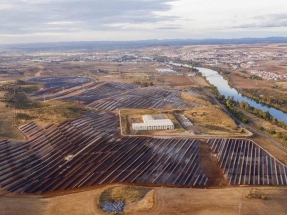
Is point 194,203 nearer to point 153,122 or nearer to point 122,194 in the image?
point 122,194

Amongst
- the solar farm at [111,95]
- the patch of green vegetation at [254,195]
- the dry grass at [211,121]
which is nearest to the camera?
the patch of green vegetation at [254,195]

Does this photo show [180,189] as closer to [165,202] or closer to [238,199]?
[165,202]

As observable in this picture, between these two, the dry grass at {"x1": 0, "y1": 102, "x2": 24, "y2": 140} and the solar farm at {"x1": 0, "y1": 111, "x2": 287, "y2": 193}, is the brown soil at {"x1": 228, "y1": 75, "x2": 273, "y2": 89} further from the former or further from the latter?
the dry grass at {"x1": 0, "y1": 102, "x2": 24, "y2": 140}

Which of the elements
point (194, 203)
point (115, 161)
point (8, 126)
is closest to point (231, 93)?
point (115, 161)

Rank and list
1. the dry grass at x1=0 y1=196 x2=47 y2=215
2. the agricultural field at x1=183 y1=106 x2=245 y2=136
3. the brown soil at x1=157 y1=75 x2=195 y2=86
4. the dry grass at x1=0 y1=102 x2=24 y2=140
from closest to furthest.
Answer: the dry grass at x1=0 y1=196 x2=47 y2=215, the dry grass at x1=0 y1=102 x2=24 y2=140, the agricultural field at x1=183 y1=106 x2=245 y2=136, the brown soil at x1=157 y1=75 x2=195 y2=86

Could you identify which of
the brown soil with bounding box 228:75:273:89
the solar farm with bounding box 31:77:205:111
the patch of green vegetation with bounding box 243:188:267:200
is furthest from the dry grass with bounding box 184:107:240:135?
the brown soil with bounding box 228:75:273:89

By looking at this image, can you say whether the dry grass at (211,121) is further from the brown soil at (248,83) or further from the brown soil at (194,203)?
the brown soil at (248,83)

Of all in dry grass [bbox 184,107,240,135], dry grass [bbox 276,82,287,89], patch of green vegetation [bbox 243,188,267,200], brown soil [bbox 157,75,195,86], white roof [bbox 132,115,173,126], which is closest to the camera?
patch of green vegetation [bbox 243,188,267,200]

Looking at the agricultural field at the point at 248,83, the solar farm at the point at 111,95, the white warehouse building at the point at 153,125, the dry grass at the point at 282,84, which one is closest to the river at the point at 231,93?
the agricultural field at the point at 248,83

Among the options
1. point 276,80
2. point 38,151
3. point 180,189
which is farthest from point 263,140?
point 276,80
